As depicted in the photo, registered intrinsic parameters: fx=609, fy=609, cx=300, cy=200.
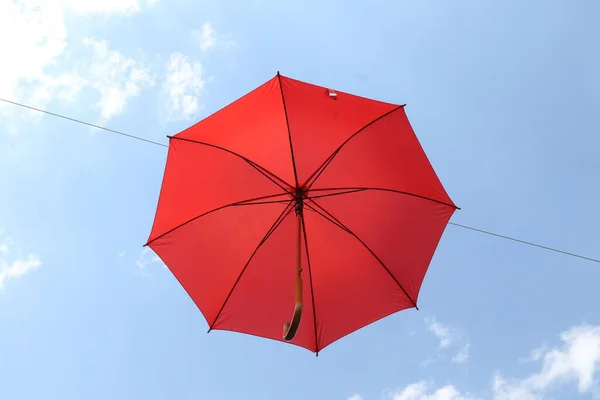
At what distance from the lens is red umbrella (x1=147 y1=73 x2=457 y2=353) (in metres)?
6.75

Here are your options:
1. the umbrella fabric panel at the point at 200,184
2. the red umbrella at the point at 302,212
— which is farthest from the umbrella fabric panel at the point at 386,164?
the umbrella fabric panel at the point at 200,184

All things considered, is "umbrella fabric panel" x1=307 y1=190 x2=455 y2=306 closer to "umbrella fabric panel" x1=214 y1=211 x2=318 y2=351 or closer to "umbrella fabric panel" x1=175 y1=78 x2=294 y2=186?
"umbrella fabric panel" x1=214 y1=211 x2=318 y2=351

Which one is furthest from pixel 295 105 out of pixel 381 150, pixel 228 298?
pixel 228 298

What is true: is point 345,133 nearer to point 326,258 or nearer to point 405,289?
point 326,258

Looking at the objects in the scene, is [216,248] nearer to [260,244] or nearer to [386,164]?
[260,244]

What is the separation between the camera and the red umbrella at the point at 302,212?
266 inches

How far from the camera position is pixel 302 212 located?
6781mm

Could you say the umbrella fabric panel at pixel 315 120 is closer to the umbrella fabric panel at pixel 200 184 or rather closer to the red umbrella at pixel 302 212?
the red umbrella at pixel 302 212

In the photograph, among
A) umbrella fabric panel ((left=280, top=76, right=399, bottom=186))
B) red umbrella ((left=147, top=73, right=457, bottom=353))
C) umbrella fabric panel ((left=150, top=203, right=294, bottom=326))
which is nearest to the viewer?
umbrella fabric panel ((left=280, top=76, right=399, bottom=186))

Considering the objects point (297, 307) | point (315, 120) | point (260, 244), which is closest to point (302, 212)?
point (260, 244)

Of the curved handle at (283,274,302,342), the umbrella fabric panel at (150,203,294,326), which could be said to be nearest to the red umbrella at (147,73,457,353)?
the umbrella fabric panel at (150,203,294,326)

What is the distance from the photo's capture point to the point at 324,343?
7.39 metres

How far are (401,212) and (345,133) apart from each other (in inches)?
47.5

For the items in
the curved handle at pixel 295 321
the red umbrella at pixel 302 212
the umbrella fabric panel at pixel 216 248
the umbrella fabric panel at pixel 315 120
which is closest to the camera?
the curved handle at pixel 295 321
